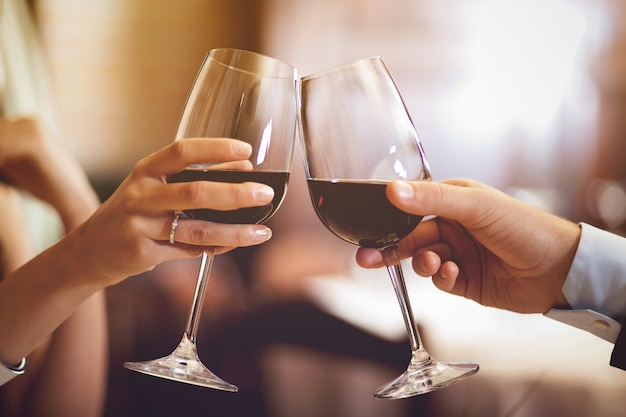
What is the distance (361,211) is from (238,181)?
0.48 ft

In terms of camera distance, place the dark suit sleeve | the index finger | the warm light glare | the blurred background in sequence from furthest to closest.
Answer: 1. the warm light glare
2. the blurred background
3. the dark suit sleeve
4. the index finger

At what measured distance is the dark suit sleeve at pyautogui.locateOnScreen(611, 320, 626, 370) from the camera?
88 centimetres

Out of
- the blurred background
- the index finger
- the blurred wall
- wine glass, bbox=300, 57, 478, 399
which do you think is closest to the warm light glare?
the blurred background

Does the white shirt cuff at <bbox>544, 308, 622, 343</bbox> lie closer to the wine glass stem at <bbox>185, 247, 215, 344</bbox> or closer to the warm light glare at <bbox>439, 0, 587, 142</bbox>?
the wine glass stem at <bbox>185, 247, 215, 344</bbox>

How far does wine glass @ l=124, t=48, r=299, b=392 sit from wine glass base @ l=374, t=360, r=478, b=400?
18 centimetres

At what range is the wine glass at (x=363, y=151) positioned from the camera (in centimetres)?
70

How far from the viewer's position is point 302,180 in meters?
2.23

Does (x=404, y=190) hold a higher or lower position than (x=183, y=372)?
higher

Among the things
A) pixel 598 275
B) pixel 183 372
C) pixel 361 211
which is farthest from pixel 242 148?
pixel 598 275

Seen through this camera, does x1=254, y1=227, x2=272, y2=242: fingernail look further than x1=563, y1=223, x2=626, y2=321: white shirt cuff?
No

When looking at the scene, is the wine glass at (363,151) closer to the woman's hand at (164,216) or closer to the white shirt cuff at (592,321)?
the woman's hand at (164,216)

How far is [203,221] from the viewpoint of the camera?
27.7 inches

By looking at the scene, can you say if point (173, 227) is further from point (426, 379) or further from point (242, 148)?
point (426, 379)

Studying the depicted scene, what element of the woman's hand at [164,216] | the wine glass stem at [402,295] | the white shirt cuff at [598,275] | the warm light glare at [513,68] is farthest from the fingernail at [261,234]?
the warm light glare at [513,68]
